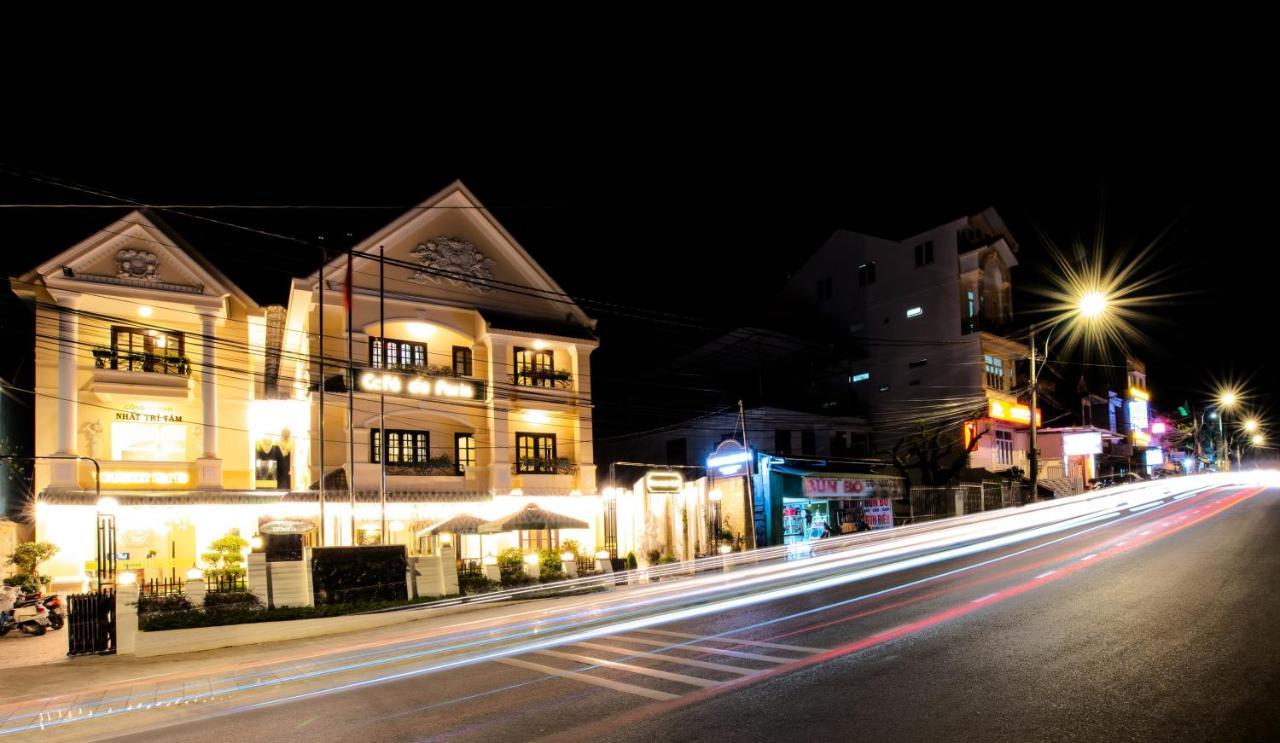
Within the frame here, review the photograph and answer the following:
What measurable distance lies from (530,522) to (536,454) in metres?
6.47

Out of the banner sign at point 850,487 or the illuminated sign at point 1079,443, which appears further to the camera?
the illuminated sign at point 1079,443

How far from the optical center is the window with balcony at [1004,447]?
43.9 m

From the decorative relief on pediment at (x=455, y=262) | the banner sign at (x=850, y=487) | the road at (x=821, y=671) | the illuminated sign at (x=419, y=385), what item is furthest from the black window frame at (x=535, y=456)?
the road at (x=821, y=671)

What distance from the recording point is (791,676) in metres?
9.67

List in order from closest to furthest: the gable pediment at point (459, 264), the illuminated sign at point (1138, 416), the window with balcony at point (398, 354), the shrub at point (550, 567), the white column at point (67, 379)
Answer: the shrub at point (550, 567) < the white column at point (67, 379) < the window with balcony at point (398, 354) < the gable pediment at point (459, 264) < the illuminated sign at point (1138, 416)

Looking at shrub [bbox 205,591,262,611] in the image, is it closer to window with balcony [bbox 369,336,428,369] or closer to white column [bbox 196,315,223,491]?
white column [bbox 196,315,223,491]

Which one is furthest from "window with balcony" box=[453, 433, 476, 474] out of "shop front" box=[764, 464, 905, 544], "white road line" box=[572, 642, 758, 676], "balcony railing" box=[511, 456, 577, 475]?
"white road line" box=[572, 642, 758, 676]

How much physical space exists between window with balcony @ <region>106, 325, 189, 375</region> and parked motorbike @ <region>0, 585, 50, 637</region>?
8.91 meters

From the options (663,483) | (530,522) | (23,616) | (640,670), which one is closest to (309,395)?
(530,522)

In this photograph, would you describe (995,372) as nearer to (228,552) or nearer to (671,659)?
(228,552)

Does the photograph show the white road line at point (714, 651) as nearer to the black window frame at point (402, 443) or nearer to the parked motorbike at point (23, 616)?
the parked motorbike at point (23, 616)

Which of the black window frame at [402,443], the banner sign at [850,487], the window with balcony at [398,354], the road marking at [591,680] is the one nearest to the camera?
the road marking at [591,680]

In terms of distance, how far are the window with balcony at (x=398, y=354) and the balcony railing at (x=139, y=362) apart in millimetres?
5726

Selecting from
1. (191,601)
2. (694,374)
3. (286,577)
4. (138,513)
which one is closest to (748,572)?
(286,577)
